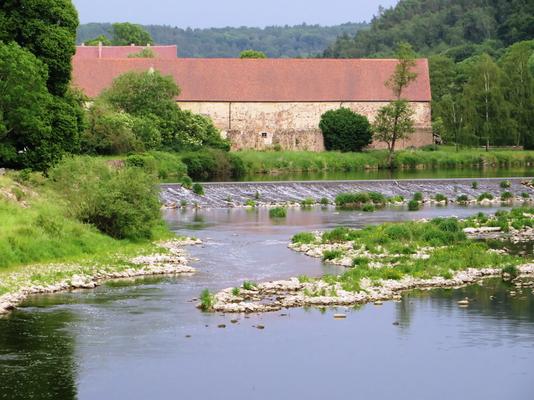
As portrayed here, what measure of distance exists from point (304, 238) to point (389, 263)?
530 centimetres

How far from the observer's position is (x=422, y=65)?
7756 centimetres

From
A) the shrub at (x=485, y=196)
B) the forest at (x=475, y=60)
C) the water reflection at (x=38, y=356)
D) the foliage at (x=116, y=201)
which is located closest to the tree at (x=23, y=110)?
the foliage at (x=116, y=201)

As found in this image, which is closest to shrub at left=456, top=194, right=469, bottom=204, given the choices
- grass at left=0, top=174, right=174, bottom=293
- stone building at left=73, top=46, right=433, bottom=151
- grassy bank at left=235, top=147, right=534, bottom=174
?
grassy bank at left=235, top=147, right=534, bottom=174

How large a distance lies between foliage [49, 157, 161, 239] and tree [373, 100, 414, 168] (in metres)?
34.8

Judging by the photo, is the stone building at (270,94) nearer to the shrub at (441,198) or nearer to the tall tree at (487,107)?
the tall tree at (487,107)

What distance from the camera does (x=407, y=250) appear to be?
31.5 meters

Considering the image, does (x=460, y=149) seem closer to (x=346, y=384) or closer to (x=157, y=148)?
(x=157, y=148)

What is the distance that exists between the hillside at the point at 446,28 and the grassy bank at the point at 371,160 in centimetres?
3834

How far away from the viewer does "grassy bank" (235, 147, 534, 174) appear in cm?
6456

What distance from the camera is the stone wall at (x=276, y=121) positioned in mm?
73062

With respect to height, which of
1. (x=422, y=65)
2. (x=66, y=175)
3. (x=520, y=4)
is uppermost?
(x=520, y=4)

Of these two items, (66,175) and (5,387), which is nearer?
(5,387)

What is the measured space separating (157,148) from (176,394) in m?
41.6

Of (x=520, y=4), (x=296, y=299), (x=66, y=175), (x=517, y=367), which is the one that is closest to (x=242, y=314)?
(x=296, y=299)
